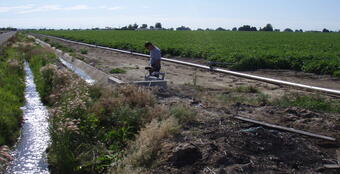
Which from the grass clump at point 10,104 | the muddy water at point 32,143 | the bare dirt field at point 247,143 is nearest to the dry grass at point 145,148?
Answer: the bare dirt field at point 247,143

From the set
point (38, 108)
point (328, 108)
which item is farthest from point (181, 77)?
point (328, 108)

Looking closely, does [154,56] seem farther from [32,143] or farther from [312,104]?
[312,104]

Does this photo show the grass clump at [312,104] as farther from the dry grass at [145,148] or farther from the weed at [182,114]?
the dry grass at [145,148]

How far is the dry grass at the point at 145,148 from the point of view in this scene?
6.66 meters

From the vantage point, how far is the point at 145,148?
23.2ft

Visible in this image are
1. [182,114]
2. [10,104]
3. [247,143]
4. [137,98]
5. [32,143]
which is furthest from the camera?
[10,104]

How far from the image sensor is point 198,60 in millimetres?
26328

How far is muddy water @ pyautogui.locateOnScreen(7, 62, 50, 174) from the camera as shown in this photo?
8.57 metres

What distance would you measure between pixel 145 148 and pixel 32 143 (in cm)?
446

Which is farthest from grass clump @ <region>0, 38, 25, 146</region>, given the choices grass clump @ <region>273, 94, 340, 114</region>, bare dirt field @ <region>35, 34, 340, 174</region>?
grass clump @ <region>273, 94, 340, 114</region>

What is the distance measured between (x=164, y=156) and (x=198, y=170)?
2.62ft

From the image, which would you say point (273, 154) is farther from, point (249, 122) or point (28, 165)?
point (28, 165)

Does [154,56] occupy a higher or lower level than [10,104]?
higher

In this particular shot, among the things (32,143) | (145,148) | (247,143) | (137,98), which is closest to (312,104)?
(247,143)
